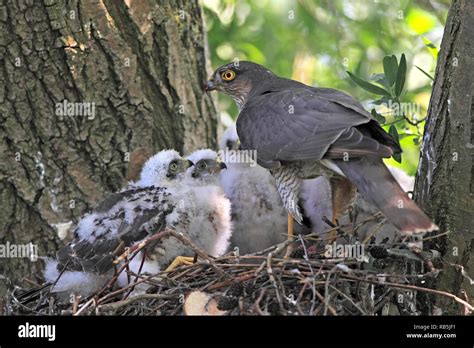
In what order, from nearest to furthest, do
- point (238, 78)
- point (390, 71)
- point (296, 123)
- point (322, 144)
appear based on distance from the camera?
point (322, 144), point (296, 123), point (390, 71), point (238, 78)

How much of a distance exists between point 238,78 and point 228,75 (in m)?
0.08

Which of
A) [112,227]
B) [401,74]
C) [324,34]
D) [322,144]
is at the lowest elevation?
[112,227]

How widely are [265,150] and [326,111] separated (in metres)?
0.46

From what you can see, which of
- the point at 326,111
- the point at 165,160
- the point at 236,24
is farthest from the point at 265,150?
the point at 236,24

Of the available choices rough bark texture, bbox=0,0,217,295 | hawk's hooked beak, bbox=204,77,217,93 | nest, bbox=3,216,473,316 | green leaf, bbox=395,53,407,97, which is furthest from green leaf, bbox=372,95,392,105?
rough bark texture, bbox=0,0,217,295

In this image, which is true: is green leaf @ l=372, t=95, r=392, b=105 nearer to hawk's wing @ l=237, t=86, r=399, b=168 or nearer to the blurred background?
hawk's wing @ l=237, t=86, r=399, b=168

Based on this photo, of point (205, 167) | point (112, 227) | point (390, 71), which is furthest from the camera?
point (205, 167)

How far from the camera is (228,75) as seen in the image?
5926 millimetres

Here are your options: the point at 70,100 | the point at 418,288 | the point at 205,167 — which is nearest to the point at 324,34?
the point at 205,167

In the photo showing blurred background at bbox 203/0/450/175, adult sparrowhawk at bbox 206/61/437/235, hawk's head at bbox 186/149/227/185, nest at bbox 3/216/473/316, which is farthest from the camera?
blurred background at bbox 203/0/450/175

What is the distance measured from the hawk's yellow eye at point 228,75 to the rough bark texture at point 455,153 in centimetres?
194

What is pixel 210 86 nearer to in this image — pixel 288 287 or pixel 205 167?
pixel 205 167

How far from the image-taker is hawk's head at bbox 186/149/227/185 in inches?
213

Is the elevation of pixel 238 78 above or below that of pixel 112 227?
above
